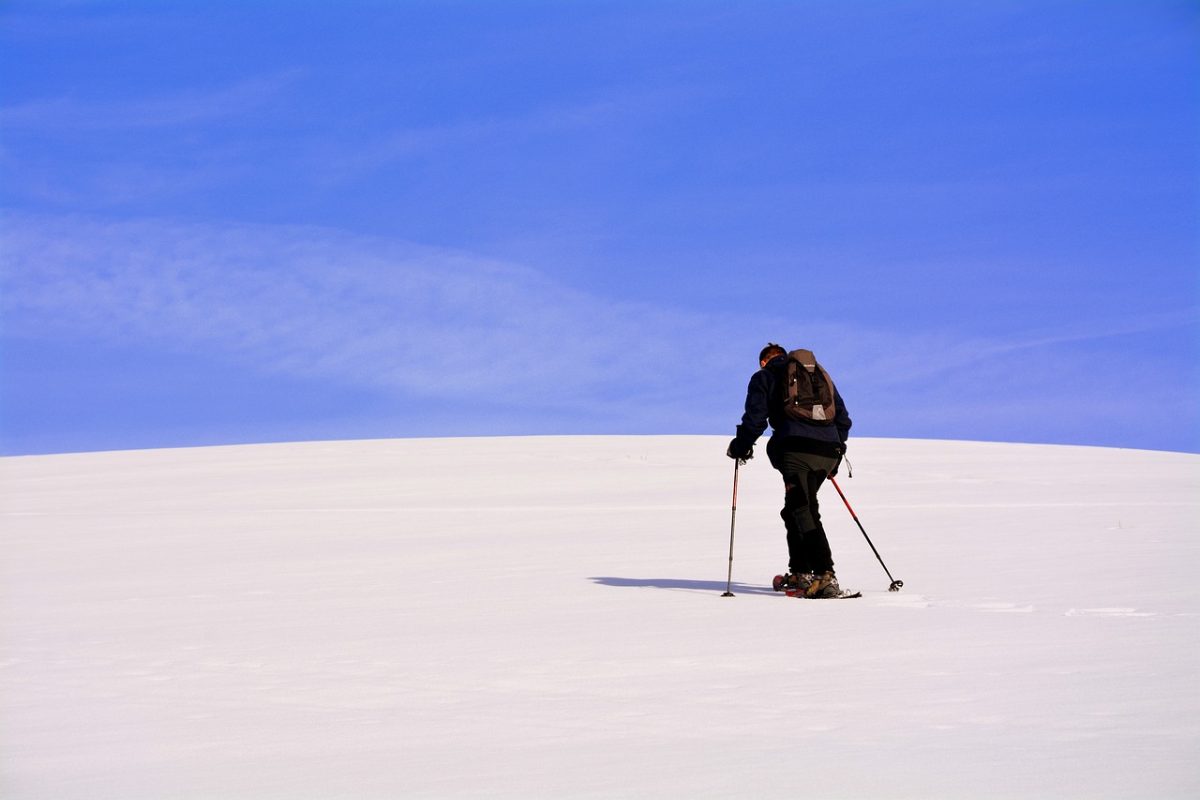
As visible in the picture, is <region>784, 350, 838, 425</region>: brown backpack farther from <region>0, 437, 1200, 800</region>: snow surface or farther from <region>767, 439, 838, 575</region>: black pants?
<region>0, 437, 1200, 800</region>: snow surface

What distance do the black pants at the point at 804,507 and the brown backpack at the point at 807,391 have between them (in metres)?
0.28

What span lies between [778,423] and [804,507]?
0.64 meters

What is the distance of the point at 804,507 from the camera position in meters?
10.5

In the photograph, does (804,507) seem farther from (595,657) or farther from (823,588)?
(595,657)

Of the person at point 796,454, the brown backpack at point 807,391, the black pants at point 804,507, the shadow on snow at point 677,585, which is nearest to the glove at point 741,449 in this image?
the person at point 796,454

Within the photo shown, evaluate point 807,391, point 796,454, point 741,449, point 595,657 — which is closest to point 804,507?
point 796,454

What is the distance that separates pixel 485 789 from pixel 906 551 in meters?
8.80

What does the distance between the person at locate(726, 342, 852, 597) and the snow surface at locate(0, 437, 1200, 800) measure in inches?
14.8

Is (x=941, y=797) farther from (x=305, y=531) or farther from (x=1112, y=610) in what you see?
(x=305, y=531)

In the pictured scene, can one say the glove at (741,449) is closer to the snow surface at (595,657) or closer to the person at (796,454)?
the person at (796,454)

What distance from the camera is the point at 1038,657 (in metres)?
7.09

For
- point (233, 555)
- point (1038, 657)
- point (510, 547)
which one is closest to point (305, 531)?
point (233, 555)

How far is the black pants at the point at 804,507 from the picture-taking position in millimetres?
10336

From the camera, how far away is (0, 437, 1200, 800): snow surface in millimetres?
4926
